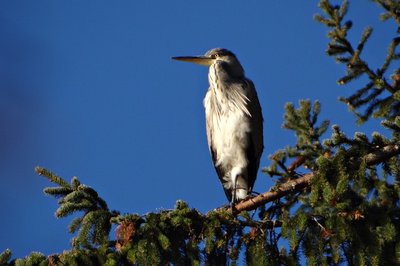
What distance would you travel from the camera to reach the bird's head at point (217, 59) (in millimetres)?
7445

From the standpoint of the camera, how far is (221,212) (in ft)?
13.0

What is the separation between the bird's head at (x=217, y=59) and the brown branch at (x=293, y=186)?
9.27 feet

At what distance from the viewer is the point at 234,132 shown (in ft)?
20.8

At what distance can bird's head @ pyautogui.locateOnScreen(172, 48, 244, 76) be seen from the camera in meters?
7.45

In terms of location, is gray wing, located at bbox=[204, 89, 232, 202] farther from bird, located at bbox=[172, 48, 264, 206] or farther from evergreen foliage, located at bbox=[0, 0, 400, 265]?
evergreen foliage, located at bbox=[0, 0, 400, 265]

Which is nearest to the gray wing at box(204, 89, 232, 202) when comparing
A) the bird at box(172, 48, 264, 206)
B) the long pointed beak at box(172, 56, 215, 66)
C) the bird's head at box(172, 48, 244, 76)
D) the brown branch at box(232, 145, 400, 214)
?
the bird at box(172, 48, 264, 206)

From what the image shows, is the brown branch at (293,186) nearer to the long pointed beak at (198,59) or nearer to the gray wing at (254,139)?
the gray wing at (254,139)

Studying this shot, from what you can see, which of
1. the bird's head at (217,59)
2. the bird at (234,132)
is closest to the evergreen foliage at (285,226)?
the bird at (234,132)

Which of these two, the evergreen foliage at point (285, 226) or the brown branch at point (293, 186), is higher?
the brown branch at point (293, 186)

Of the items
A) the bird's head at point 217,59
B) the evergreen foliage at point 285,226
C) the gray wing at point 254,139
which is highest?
the bird's head at point 217,59

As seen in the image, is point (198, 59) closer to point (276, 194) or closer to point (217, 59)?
point (217, 59)

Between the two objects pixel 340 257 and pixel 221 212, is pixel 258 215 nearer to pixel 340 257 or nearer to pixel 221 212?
pixel 221 212

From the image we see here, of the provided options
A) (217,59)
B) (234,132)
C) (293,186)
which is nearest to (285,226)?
(293,186)

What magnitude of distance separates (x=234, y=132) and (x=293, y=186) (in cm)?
197
